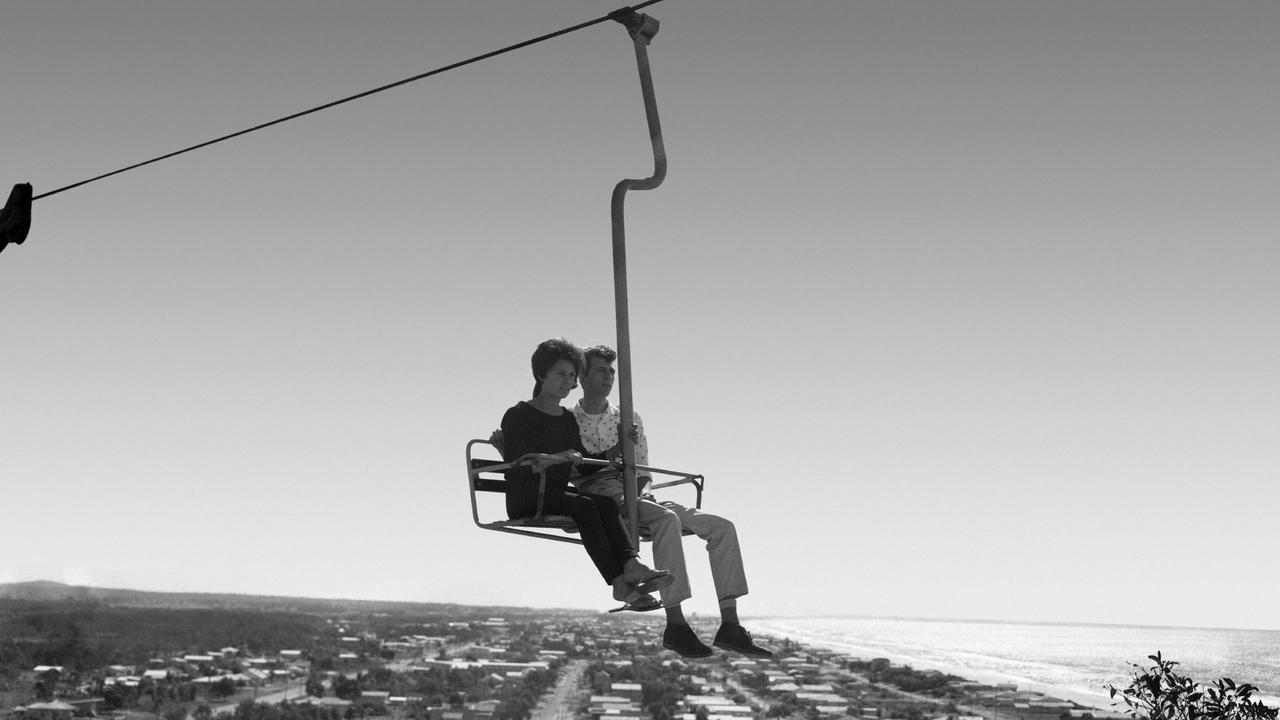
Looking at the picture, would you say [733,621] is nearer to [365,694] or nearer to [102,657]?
[365,694]

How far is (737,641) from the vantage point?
5.52 meters

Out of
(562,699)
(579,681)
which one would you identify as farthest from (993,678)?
(562,699)

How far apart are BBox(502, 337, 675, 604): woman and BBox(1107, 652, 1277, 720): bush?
293 inches

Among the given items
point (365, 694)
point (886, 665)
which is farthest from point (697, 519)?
point (886, 665)

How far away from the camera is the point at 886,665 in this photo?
15012cm

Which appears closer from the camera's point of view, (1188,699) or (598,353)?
(598,353)

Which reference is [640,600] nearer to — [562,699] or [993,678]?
[562,699]

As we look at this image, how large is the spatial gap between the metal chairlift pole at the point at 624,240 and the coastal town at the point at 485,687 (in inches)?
3417

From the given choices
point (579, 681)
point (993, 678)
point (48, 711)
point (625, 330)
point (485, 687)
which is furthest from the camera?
point (993, 678)

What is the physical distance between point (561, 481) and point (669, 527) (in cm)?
50

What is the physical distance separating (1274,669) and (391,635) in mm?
104419

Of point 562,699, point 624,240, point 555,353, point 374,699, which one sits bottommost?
point 374,699

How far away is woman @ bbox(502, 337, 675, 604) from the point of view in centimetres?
545

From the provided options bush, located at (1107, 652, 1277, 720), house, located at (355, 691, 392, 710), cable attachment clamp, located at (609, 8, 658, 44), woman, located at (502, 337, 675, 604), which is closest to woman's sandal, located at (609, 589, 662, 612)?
woman, located at (502, 337, 675, 604)
